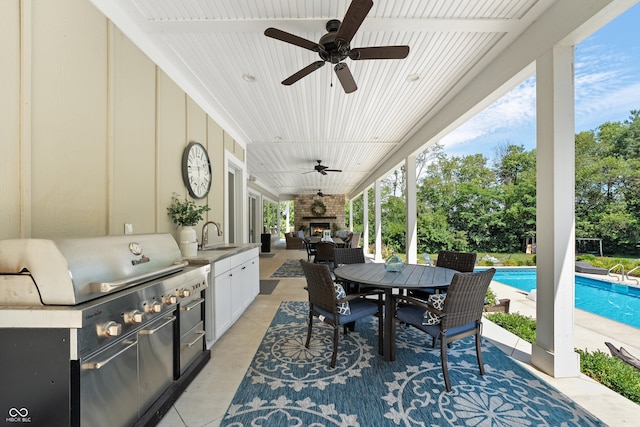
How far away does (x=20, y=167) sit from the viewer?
1391 millimetres

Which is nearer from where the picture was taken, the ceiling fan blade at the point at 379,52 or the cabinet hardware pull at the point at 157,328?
the cabinet hardware pull at the point at 157,328

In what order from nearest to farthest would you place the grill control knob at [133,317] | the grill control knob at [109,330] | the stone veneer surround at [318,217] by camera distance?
the grill control knob at [109,330], the grill control knob at [133,317], the stone veneer surround at [318,217]

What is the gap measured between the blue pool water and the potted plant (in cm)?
706

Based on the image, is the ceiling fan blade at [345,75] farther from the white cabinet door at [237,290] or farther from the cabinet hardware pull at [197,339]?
the cabinet hardware pull at [197,339]

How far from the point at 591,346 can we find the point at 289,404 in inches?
135

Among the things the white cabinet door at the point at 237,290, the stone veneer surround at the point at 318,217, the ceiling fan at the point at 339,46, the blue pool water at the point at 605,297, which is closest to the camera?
the ceiling fan at the point at 339,46

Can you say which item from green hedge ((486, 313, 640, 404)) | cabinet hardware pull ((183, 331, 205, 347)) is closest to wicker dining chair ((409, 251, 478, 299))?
green hedge ((486, 313, 640, 404))

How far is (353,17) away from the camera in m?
1.75

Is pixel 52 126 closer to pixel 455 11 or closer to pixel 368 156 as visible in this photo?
pixel 455 11

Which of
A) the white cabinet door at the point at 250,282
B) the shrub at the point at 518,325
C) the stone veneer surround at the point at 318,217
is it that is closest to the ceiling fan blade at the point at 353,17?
the white cabinet door at the point at 250,282

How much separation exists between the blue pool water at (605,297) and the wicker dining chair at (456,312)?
4.89 metres

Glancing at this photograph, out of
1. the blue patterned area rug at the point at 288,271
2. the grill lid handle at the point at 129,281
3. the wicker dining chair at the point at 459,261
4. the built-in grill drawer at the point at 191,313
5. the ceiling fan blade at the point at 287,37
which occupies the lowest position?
the blue patterned area rug at the point at 288,271

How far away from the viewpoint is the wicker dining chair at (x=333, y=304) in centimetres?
228

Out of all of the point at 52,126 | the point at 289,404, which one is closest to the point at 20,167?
the point at 52,126
